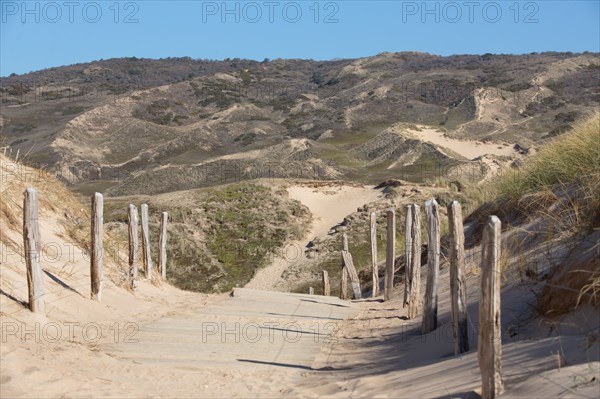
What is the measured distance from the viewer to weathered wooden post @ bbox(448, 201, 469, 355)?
8609 mm

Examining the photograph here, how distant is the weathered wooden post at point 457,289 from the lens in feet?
28.2

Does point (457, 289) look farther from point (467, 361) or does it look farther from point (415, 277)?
→ point (415, 277)

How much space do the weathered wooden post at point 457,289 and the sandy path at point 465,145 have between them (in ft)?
156

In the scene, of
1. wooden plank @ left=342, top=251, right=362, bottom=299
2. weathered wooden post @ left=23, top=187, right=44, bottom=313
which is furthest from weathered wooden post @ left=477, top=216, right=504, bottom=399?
wooden plank @ left=342, top=251, right=362, bottom=299

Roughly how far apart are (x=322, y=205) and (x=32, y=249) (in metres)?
32.1

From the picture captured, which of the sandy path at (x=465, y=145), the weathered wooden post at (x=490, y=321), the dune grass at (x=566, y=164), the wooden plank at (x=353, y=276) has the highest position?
the sandy path at (x=465, y=145)

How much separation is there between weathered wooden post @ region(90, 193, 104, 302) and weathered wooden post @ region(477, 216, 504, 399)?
859 centimetres

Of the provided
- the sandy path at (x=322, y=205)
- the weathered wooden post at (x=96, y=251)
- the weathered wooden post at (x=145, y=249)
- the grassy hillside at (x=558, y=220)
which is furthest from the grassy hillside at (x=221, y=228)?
the weathered wooden post at (x=96, y=251)

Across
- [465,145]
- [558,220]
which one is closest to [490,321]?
[558,220]

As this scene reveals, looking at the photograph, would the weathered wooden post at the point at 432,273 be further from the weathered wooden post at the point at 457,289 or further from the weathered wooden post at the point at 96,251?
the weathered wooden post at the point at 96,251

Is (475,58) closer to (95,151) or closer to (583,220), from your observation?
(95,151)

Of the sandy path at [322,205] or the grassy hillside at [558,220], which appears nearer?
the grassy hillside at [558,220]

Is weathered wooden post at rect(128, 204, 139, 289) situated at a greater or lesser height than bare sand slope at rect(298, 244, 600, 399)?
greater

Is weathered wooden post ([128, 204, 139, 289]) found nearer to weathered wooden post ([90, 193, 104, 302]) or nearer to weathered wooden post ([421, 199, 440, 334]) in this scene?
weathered wooden post ([90, 193, 104, 302])
